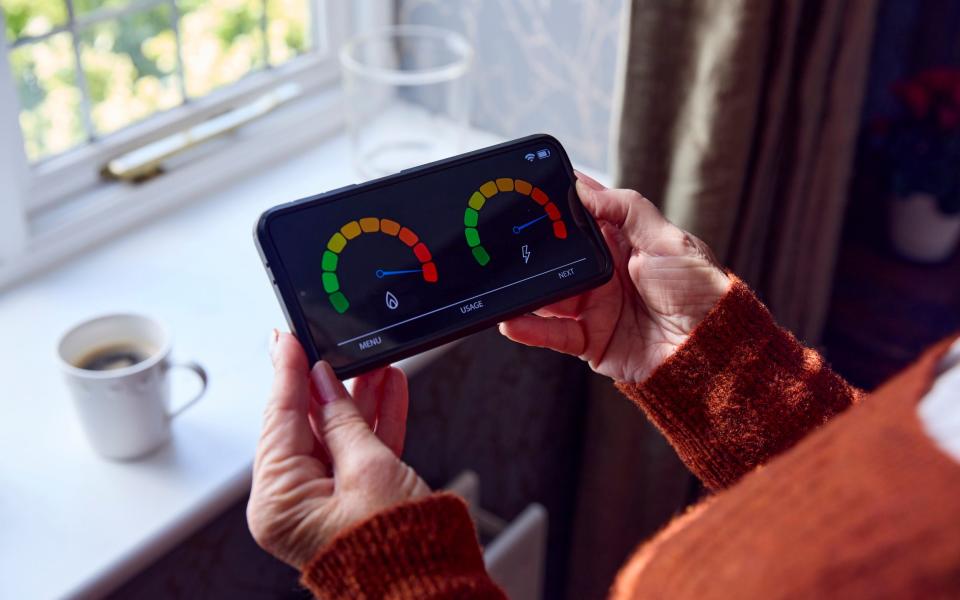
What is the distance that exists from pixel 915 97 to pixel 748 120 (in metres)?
0.58

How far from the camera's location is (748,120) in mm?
1050

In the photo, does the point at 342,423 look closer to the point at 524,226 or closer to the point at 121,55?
the point at 524,226

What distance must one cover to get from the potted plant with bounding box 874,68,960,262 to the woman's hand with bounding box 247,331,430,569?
47.0 inches

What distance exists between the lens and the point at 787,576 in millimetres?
333

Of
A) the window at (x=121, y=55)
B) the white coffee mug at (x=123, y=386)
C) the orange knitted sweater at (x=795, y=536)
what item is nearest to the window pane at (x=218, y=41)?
the window at (x=121, y=55)

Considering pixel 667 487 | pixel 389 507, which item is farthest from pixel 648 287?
pixel 667 487

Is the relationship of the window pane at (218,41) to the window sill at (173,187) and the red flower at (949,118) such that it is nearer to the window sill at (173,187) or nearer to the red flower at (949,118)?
the window sill at (173,187)

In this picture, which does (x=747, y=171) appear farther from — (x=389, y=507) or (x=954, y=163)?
(x=389, y=507)

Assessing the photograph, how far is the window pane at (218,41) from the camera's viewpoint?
1.19m

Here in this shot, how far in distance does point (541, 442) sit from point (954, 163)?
77cm

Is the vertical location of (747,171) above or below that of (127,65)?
below

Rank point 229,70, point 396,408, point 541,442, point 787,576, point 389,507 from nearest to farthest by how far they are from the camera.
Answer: point 787,576, point 389,507, point 396,408, point 229,70, point 541,442

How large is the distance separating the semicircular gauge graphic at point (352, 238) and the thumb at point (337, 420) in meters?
0.06

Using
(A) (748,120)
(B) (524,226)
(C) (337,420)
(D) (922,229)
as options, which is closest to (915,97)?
(D) (922,229)
